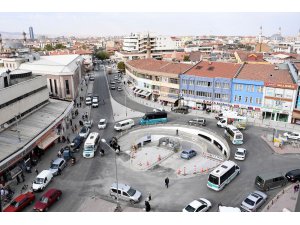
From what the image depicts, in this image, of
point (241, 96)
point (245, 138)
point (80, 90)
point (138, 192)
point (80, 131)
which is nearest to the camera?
point (138, 192)

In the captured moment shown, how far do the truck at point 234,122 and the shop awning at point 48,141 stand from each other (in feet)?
83.9

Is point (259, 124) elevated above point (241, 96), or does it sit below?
below

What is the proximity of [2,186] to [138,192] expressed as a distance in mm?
13756

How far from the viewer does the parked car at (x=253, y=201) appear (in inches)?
900

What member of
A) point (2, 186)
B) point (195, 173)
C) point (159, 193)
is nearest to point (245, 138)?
point (195, 173)

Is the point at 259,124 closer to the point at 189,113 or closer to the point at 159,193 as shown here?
the point at 189,113

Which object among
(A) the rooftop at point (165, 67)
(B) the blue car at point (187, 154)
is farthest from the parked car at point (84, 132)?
(A) the rooftop at point (165, 67)

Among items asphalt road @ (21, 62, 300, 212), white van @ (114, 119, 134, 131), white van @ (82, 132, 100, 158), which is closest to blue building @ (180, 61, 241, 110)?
asphalt road @ (21, 62, 300, 212)

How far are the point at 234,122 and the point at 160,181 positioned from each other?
20008 mm

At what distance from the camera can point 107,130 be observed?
4488 centimetres

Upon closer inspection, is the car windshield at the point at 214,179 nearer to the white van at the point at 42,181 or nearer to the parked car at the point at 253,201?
the parked car at the point at 253,201

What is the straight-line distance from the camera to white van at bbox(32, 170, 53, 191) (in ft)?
89.4

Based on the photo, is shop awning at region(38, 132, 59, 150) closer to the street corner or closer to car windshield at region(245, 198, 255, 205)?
the street corner

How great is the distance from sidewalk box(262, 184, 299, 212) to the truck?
661 inches
